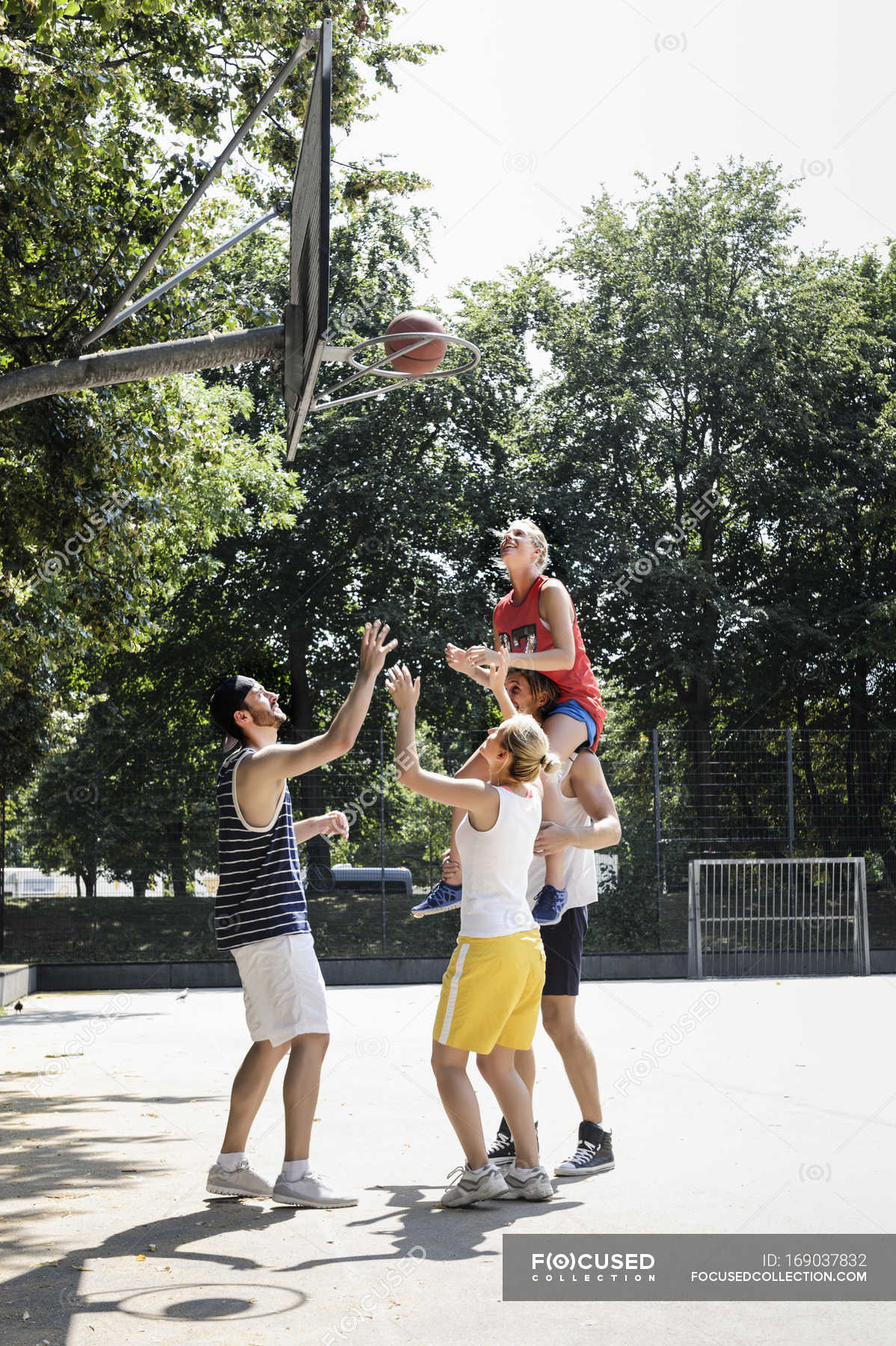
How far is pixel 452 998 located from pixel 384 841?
1233 centimetres

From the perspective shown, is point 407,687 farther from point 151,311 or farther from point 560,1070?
point 151,311

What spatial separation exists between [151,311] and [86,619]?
2619mm

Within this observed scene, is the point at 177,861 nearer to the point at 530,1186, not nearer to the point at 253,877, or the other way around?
the point at 253,877

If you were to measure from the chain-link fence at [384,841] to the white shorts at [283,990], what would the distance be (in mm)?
10689

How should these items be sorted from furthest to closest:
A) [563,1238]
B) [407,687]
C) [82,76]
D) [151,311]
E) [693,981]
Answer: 1. [693,981]
2. [151,311]
3. [82,76]
4. [407,687]
5. [563,1238]

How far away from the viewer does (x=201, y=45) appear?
10.2 metres

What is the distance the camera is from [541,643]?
19.2 feet

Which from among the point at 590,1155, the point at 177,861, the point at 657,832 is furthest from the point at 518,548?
the point at 657,832

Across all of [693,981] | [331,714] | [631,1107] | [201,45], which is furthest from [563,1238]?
[331,714]

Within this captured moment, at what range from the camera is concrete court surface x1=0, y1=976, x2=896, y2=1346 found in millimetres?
3580

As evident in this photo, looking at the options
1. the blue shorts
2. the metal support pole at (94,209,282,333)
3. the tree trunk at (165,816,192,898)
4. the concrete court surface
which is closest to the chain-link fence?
the tree trunk at (165,816,192,898)

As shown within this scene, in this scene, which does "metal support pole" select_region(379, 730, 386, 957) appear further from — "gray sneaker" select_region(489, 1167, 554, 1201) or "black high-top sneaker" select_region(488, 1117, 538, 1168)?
"gray sneaker" select_region(489, 1167, 554, 1201)

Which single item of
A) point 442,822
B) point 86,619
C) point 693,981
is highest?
point 86,619

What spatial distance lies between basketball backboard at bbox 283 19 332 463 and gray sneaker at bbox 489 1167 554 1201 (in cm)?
333
